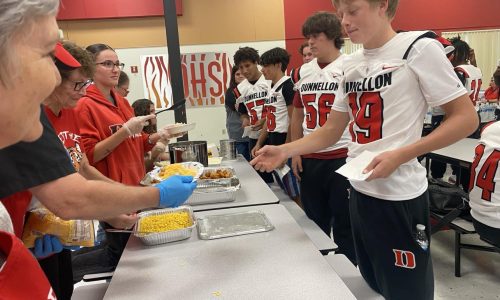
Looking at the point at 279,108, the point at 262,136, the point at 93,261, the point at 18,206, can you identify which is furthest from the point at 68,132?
the point at 262,136

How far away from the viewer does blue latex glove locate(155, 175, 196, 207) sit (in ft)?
3.98

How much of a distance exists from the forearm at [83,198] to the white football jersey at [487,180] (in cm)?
189

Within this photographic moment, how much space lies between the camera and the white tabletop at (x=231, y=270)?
3.33ft

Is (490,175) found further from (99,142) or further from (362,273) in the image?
(99,142)

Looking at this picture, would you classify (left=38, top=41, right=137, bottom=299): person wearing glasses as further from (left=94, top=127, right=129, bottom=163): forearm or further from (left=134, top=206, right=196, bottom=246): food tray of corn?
(left=94, top=127, right=129, bottom=163): forearm

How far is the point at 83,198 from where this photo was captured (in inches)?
40.4

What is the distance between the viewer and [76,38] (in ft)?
18.2

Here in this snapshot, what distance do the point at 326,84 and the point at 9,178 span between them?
1808mm

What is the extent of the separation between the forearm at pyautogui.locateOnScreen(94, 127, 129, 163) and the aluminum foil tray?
618 millimetres

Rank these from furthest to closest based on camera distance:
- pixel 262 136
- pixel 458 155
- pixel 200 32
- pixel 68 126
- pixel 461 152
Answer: pixel 200 32 → pixel 262 136 → pixel 461 152 → pixel 458 155 → pixel 68 126

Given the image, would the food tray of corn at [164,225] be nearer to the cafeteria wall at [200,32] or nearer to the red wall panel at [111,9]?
the cafeteria wall at [200,32]

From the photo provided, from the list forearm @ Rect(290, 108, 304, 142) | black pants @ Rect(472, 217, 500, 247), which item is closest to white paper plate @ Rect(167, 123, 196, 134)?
forearm @ Rect(290, 108, 304, 142)

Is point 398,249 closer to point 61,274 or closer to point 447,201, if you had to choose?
point 61,274

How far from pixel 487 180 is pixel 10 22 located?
7.44 feet
